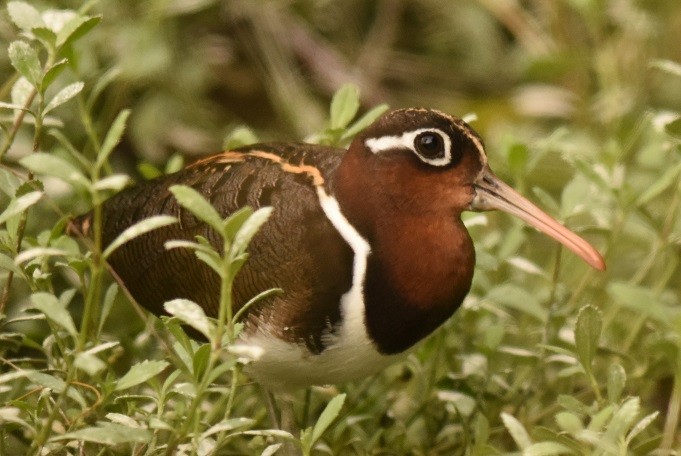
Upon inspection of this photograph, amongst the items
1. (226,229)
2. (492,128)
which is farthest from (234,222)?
(492,128)

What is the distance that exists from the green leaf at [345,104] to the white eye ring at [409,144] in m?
0.26

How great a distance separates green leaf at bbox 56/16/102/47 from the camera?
1726 mm

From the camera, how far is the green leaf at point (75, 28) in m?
1.73

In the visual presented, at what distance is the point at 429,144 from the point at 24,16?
64 centimetres

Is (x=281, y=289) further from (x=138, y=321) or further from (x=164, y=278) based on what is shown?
(x=138, y=321)

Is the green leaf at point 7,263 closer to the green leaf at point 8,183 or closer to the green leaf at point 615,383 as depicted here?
the green leaf at point 8,183

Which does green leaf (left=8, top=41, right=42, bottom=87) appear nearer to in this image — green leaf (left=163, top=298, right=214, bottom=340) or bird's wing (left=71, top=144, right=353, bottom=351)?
bird's wing (left=71, top=144, right=353, bottom=351)

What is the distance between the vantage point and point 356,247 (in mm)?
1812

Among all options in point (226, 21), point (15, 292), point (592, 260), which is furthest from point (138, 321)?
point (226, 21)

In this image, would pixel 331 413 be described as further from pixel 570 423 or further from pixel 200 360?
pixel 570 423

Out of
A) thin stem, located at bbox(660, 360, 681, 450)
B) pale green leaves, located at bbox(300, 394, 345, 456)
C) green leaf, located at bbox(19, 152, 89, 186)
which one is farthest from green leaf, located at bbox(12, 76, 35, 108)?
thin stem, located at bbox(660, 360, 681, 450)

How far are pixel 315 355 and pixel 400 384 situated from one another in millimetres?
585

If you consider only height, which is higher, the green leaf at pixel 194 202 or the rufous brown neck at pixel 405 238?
the green leaf at pixel 194 202

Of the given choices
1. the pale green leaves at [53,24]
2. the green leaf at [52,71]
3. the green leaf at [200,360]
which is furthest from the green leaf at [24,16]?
the green leaf at [200,360]
